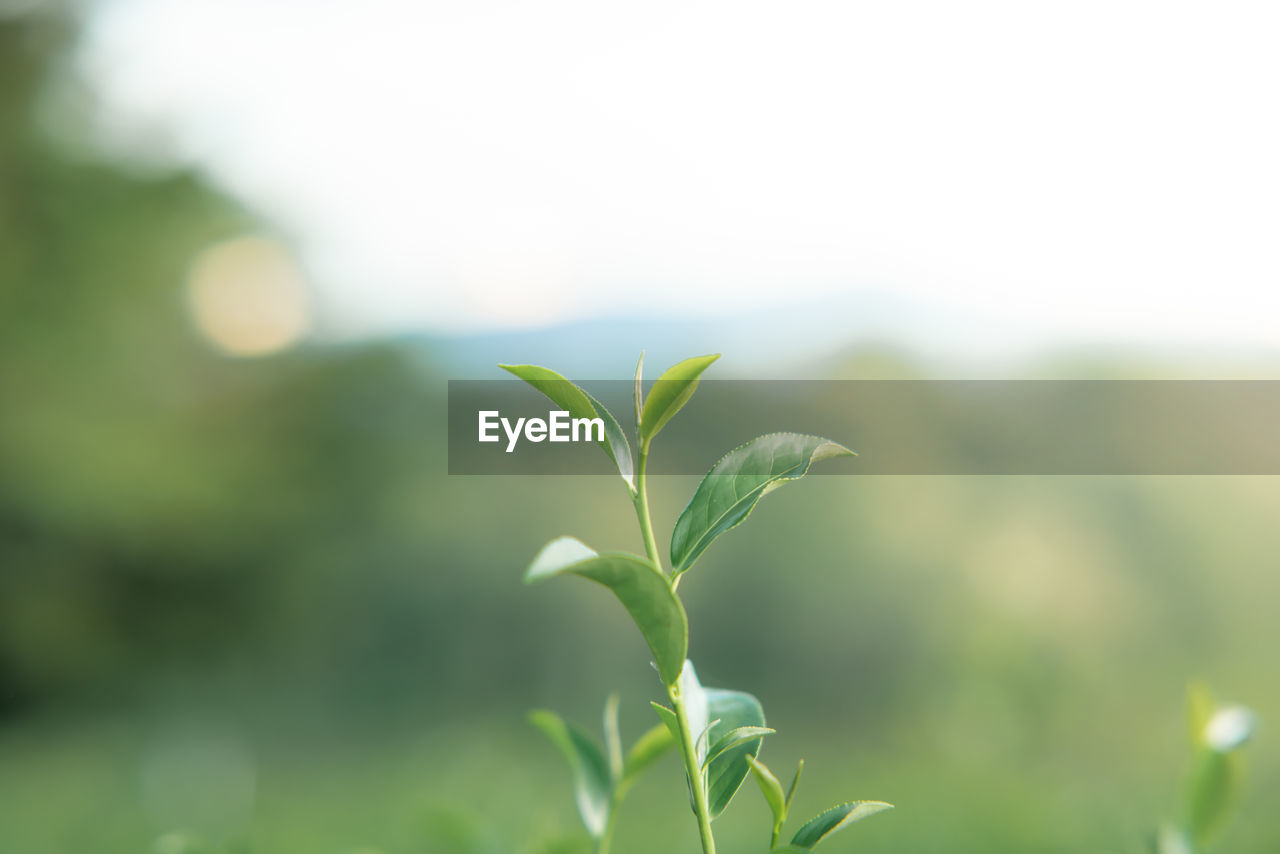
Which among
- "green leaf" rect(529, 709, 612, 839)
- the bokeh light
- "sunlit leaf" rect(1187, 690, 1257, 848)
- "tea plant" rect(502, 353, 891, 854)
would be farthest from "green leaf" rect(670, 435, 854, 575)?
the bokeh light

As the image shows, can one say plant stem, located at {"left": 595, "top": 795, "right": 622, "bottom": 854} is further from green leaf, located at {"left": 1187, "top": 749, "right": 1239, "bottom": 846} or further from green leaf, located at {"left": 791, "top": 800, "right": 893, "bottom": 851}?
green leaf, located at {"left": 1187, "top": 749, "right": 1239, "bottom": 846}

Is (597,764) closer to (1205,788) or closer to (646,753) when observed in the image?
(646,753)

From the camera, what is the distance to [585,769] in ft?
0.95

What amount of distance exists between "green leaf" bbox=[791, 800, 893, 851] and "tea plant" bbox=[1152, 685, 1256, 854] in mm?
165

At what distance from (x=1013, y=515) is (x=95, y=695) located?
3.72 meters

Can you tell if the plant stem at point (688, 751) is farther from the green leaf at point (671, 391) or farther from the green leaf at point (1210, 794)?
the green leaf at point (1210, 794)

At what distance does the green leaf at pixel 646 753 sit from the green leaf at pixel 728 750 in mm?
25

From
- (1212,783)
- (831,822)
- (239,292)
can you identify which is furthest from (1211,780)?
(239,292)

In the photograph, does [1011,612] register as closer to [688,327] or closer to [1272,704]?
[1272,704]

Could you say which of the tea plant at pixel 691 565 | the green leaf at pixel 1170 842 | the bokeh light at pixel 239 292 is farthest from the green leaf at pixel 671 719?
the bokeh light at pixel 239 292

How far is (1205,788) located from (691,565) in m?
0.24

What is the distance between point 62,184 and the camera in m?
3.99

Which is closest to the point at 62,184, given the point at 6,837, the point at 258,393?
the point at 258,393

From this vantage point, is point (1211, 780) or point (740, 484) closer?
point (740, 484)
